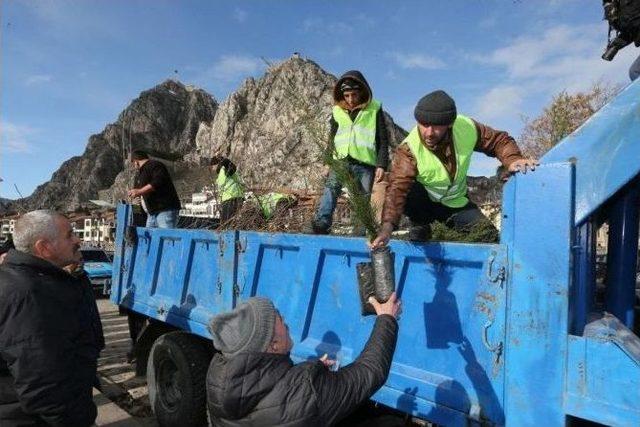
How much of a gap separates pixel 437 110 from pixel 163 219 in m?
3.81

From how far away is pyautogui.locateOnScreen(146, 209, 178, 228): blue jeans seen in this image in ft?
18.1

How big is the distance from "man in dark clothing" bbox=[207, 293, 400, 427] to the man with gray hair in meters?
0.82

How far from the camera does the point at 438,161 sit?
9.02ft

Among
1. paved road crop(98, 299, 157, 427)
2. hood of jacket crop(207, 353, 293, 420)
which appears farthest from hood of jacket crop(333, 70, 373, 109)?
paved road crop(98, 299, 157, 427)

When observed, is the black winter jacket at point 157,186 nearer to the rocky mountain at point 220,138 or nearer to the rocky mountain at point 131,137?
the rocky mountain at point 220,138

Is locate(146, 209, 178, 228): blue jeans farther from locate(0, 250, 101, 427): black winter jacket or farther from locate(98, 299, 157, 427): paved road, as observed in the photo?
locate(0, 250, 101, 427): black winter jacket

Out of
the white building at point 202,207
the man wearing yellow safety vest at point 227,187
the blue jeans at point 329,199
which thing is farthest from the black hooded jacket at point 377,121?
the white building at point 202,207

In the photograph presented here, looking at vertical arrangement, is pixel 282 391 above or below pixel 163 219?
below

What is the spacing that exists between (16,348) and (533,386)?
207 cm

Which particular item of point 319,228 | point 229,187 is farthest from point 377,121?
point 229,187

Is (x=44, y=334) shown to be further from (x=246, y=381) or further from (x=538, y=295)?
(x=538, y=295)

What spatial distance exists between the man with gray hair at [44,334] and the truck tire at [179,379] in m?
1.52

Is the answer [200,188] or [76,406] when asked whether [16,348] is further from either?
[200,188]

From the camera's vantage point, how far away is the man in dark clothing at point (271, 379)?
5.52ft
